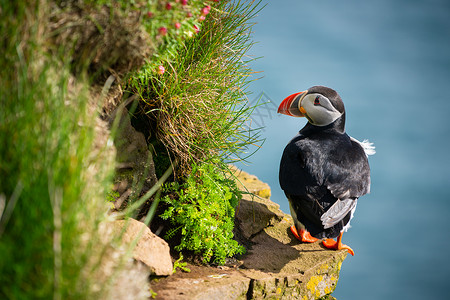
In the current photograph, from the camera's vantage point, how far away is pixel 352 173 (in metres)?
4.23

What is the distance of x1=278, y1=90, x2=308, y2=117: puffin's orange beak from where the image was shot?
4.56 m

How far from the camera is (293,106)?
462 cm

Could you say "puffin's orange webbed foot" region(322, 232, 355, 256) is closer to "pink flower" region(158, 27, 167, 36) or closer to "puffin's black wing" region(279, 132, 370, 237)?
"puffin's black wing" region(279, 132, 370, 237)

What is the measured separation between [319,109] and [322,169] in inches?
27.6

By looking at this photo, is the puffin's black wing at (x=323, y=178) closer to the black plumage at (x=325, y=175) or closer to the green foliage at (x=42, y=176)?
the black plumage at (x=325, y=175)

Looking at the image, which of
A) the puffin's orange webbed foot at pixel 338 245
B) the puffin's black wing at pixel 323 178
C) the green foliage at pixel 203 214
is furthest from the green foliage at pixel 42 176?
the puffin's orange webbed foot at pixel 338 245

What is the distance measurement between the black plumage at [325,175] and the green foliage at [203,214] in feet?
2.38

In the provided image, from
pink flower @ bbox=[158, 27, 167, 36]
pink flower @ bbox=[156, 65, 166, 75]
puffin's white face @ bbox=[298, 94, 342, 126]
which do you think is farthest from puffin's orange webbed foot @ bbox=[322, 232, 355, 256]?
pink flower @ bbox=[158, 27, 167, 36]

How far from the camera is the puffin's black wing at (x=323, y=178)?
408 cm

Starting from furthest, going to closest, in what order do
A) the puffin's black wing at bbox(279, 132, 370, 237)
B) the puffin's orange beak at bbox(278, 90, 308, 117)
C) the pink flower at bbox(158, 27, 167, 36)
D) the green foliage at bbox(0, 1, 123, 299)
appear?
the puffin's orange beak at bbox(278, 90, 308, 117), the puffin's black wing at bbox(279, 132, 370, 237), the pink flower at bbox(158, 27, 167, 36), the green foliage at bbox(0, 1, 123, 299)

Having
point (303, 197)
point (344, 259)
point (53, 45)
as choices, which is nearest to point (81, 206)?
point (53, 45)

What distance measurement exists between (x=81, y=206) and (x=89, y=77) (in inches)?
41.2

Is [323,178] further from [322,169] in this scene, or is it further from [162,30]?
[162,30]

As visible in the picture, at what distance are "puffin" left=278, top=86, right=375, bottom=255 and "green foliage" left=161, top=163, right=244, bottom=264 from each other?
0.75m
